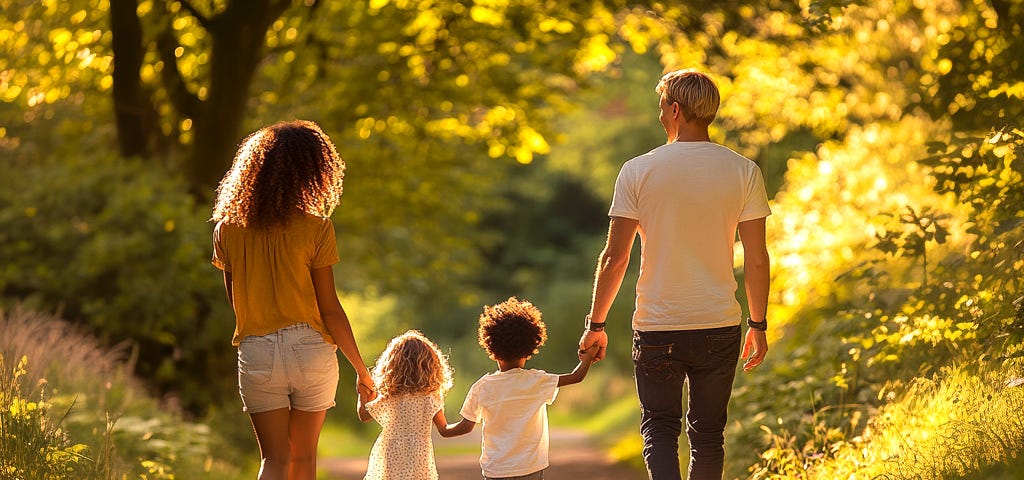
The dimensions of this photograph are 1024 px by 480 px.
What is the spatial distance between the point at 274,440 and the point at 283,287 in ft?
2.10

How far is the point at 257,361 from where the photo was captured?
17.4 ft

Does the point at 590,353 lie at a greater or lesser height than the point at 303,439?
greater

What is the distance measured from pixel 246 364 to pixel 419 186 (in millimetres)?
12173

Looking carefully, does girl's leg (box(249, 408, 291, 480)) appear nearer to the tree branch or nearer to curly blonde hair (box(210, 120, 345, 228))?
curly blonde hair (box(210, 120, 345, 228))

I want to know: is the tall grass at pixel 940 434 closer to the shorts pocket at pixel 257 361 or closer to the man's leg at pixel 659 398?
the man's leg at pixel 659 398

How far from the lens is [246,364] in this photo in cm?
533

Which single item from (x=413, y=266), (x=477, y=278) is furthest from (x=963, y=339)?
(x=477, y=278)

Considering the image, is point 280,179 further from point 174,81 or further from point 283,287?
point 174,81

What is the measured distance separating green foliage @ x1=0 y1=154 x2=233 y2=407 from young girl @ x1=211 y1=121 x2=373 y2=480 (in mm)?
6372

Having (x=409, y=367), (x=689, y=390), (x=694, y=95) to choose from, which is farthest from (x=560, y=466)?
(x=694, y=95)

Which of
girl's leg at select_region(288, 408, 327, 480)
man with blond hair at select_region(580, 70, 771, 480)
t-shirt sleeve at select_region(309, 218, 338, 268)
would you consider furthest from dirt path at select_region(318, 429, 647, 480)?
t-shirt sleeve at select_region(309, 218, 338, 268)

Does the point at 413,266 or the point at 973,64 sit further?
the point at 413,266

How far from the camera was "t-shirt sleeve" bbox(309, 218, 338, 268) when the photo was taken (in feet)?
17.7

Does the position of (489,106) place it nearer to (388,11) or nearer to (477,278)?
(388,11)
